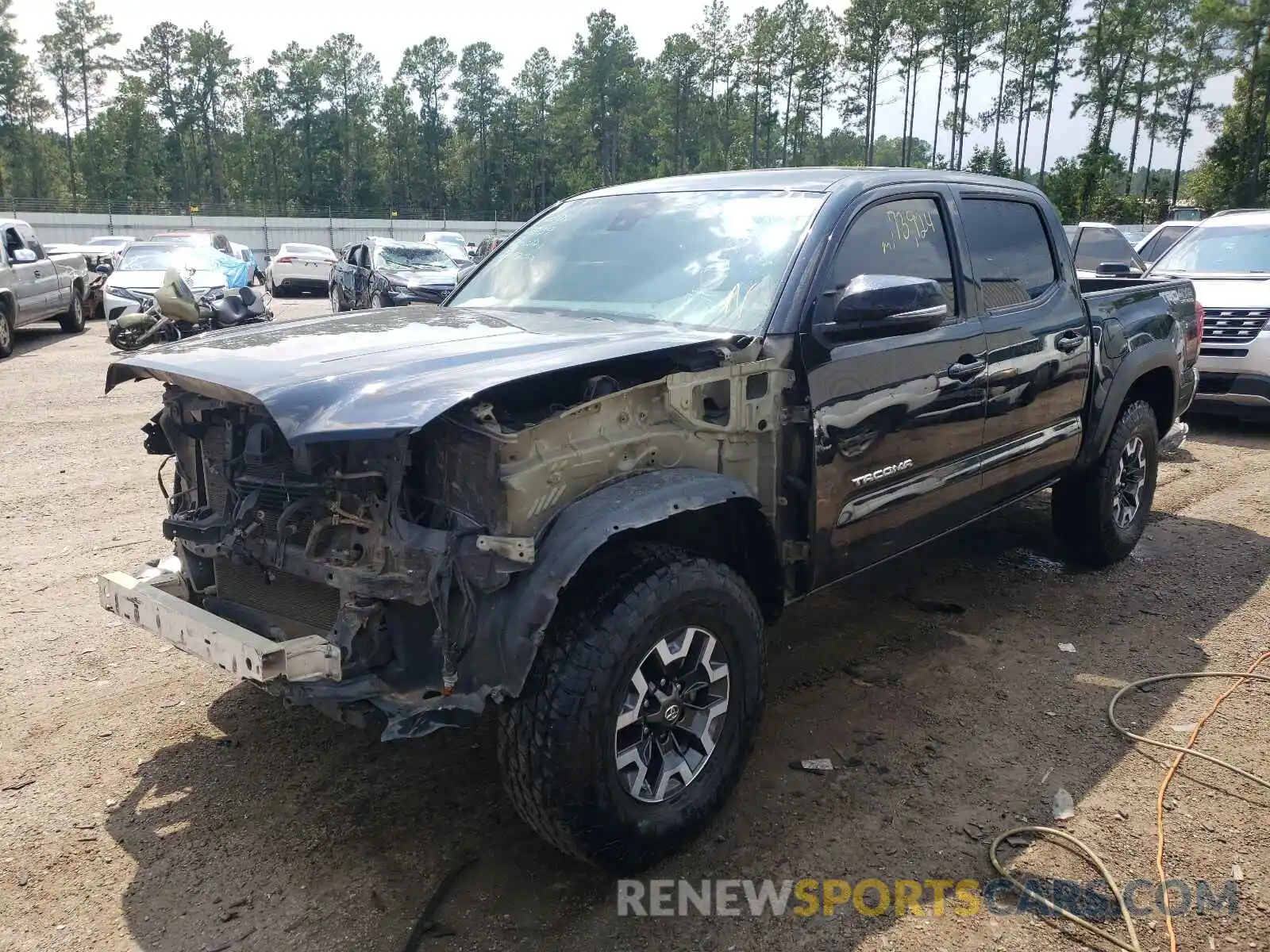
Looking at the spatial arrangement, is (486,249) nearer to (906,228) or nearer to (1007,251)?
(1007,251)

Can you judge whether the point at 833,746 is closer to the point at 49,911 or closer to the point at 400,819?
the point at 400,819

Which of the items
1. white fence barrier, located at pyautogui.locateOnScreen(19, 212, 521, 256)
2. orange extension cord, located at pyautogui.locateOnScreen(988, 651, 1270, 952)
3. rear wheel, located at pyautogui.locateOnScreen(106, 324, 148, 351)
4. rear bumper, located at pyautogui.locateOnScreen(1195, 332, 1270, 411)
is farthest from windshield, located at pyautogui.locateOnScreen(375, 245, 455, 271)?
white fence barrier, located at pyautogui.locateOnScreen(19, 212, 521, 256)

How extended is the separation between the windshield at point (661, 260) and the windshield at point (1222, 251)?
8.27 meters

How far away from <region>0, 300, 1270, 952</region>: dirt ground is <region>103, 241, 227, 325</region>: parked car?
10.4 m

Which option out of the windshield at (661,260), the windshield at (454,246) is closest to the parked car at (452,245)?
the windshield at (454,246)

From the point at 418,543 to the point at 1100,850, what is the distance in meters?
2.26

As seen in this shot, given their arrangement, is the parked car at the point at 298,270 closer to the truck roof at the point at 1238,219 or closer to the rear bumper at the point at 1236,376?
the truck roof at the point at 1238,219

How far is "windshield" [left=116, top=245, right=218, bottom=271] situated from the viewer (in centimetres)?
1564

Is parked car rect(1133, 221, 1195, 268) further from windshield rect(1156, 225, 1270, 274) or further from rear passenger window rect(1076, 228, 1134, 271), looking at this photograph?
windshield rect(1156, 225, 1270, 274)

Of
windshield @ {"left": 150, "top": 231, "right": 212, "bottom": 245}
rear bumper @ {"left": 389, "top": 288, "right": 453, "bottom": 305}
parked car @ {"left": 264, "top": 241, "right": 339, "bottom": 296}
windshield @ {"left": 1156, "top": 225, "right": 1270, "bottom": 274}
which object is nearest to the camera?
windshield @ {"left": 1156, "top": 225, "right": 1270, "bottom": 274}

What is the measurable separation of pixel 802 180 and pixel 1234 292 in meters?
7.49

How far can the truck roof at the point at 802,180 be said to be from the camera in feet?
12.5

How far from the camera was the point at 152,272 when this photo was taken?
51.4 feet

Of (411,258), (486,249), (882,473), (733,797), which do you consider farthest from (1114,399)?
(486,249)
